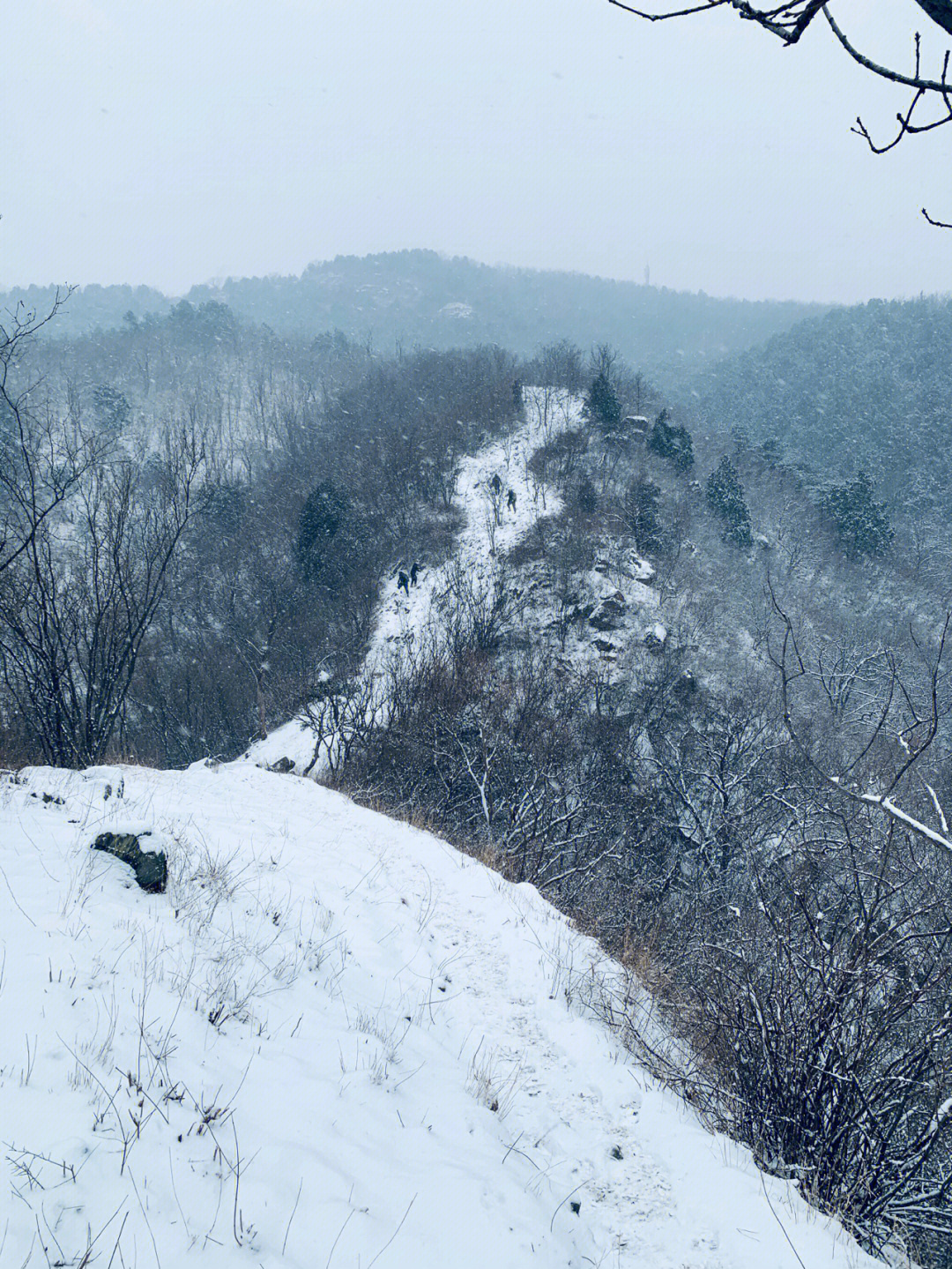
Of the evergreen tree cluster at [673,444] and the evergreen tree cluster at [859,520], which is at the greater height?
the evergreen tree cluster at [673,444]

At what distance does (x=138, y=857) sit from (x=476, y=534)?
38.5 m

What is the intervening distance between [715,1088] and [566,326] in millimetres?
136182

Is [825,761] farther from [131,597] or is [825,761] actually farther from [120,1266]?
[120,1266]

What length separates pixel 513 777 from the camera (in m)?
18.7

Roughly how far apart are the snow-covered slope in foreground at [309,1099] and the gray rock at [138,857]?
9cm

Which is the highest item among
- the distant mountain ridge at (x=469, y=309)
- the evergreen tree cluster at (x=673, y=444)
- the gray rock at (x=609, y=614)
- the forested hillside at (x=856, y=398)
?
the distant mountain ridge at (x=469, y=309)

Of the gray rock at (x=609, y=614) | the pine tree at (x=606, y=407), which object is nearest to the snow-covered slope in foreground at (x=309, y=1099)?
the gray rock at (x=609, y=614)

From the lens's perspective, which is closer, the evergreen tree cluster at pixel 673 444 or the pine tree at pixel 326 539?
the pine tree at pixel 326 539

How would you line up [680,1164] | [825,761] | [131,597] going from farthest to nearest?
[825,761]
[131,597]
[680,1164]

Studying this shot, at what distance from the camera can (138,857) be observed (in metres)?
4.22

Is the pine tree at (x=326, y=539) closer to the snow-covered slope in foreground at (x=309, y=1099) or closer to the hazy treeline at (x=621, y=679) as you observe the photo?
the hazy treeline at (x=621, y=679)

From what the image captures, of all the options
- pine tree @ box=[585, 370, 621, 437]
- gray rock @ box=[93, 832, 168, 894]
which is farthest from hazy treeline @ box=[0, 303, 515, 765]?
pine tree @ box=[585, 370, 621, 437]

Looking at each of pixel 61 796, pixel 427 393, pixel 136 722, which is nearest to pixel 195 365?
pixel 427 393

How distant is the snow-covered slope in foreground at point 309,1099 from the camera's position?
209 cm
